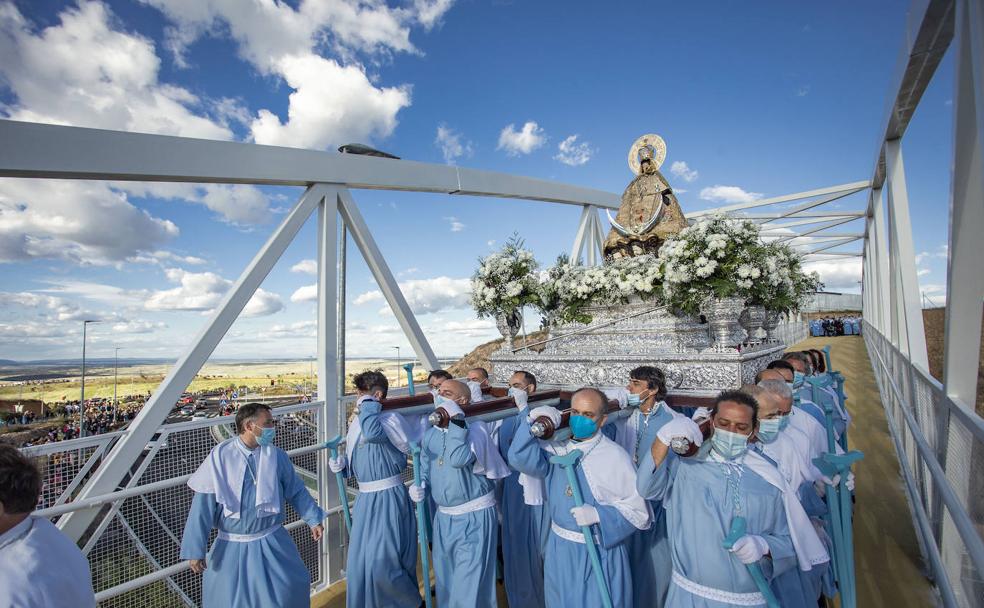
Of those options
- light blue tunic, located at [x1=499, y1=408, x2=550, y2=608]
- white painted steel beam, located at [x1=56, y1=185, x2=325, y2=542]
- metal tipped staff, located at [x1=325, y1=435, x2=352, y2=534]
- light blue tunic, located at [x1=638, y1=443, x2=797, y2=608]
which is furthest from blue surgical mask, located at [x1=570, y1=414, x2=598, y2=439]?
white painted steel beam, located at [x1=56, y1=185, x2=325, y2=542]

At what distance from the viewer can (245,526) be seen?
3721 millimetres

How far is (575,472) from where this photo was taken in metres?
3.39

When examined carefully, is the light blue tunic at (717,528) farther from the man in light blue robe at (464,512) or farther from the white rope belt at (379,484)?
the white rope belt at (379,484)

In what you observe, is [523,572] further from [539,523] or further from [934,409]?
[934,409]


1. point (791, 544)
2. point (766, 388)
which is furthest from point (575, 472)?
point (766, 388)

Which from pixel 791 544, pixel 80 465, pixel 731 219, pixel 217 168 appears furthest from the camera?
pixel 731 219

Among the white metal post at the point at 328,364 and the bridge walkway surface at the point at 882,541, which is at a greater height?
the white metal post at the point at 328,364

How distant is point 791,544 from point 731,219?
5.79 m

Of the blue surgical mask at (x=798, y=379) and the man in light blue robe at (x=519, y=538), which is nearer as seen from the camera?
the man in light blue robe at (x=519, y=538)

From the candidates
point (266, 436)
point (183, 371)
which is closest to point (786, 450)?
point (266, 436)

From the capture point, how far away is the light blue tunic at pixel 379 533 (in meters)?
4.63

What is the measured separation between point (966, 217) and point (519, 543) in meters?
4.68

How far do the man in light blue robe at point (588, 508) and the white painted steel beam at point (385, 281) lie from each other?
5.31 metres

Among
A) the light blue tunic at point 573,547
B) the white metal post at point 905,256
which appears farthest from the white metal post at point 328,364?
the white metal post at point 905,256
